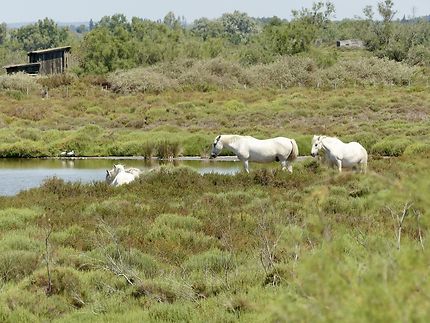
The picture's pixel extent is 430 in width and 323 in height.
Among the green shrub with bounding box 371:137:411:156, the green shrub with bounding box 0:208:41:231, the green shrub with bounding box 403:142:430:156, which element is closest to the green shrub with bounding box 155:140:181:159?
the green shrub with bounding box 371:137:411:156

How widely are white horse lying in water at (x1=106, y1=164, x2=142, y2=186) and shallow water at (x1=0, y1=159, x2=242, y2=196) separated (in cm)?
320

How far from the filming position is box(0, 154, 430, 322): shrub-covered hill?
412 cm

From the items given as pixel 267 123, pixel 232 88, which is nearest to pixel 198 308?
pixel 267 123

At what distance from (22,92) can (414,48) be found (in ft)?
160

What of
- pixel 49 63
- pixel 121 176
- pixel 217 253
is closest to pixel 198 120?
pixel 121 176

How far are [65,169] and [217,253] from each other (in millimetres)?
20638

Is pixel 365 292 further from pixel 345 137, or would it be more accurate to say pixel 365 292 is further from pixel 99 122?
pixel 99 122

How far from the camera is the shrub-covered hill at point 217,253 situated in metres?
4.12

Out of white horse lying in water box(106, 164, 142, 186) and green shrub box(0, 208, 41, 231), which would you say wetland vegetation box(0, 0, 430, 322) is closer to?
green shrub box(0, 208, 41, 231)

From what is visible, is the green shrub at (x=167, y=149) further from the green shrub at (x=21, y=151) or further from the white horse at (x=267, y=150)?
the white horse at (x=267, y=150)

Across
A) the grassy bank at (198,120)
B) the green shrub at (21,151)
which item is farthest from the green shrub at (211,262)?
the green shrub at (21,151)

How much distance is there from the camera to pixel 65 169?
3122 centimetres

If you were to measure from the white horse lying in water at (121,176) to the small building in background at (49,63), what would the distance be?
71.9 m

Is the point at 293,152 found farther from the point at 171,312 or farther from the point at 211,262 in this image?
the point at 171,312
